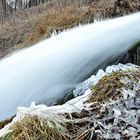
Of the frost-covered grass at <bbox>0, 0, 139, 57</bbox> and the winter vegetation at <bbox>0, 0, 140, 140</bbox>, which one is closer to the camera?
the winter vegetation at <bbox>0, 0, 140, 140</bbox>

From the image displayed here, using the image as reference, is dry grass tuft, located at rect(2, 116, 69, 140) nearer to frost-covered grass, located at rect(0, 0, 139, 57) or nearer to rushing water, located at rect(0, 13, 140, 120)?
rushing water, located at rect(0, 13, 140, 120)

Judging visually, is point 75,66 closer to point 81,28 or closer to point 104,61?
point 104,61

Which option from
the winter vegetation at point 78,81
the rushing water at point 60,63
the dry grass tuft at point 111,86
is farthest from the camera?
the rushing water at point 60,63

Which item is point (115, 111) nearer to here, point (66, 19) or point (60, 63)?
point (60, 63)

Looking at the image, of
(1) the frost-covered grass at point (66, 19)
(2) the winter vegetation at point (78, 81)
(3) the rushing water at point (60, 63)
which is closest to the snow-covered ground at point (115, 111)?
(2) the winter vegetation at point (78, 81)

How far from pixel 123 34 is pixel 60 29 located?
1.92m

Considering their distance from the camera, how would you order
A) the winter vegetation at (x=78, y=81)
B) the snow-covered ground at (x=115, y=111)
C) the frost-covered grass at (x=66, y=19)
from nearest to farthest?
1. the snow-covered ground at (x=115, y=111)
2. the winter vegetation at (x=78, y=81)
3. the frost-covered grass at (x=66, y=19)

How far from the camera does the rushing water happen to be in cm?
375

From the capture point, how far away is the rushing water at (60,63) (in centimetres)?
375

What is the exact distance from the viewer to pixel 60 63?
427cm

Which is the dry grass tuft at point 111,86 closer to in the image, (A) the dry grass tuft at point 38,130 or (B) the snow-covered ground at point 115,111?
(B) the snow-covered ground at point 115,111

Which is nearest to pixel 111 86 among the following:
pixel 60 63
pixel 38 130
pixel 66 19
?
pixel 38 130

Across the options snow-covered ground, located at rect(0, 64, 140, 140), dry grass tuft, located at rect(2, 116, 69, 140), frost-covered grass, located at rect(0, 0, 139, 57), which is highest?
snow-covered ground, located at rect(0, 64, 140, 140)

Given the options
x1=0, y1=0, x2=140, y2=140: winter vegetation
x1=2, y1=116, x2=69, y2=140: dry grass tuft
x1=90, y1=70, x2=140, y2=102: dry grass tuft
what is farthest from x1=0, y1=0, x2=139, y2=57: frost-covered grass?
x1=2, y1=116, x2=69, y2=140: dry grass tuft
